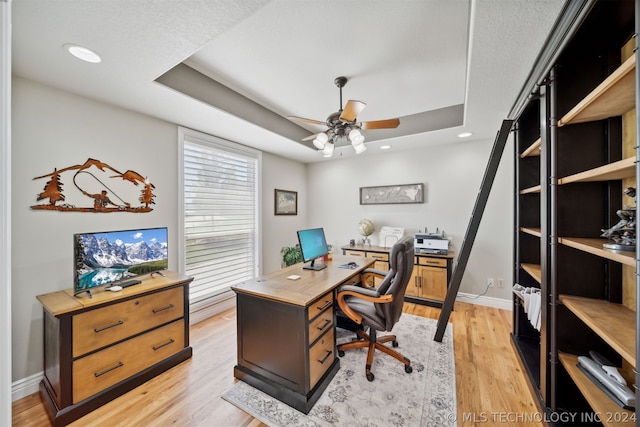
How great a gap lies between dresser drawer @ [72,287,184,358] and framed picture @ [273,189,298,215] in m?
2.34

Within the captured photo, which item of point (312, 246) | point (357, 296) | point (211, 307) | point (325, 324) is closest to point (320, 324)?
point (325, 324)

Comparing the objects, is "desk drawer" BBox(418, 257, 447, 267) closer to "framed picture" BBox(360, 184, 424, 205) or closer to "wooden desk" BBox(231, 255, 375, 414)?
"framed picture" BBox(360, 184, 424, 205)

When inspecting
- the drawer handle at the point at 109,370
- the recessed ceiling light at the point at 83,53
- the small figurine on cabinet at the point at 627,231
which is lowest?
the drawer handle at the point at 109,370

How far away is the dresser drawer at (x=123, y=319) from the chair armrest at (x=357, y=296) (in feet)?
4.87

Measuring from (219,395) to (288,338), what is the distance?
734 mm

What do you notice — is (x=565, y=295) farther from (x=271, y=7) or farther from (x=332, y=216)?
(x=332, y=216)

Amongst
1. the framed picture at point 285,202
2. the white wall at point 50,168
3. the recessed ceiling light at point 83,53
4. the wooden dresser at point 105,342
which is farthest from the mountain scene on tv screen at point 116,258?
the framed picture at point 285,202

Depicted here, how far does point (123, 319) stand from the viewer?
1938 millimetres

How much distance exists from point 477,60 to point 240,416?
2994 millimetres

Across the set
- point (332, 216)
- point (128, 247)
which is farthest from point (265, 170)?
point (128, 247)

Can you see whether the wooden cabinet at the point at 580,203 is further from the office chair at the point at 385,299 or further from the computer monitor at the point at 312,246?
the computer monitor at the point at 312,246

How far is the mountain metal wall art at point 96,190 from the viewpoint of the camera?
2055mm

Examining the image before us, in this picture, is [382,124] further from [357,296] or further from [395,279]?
[357,296]

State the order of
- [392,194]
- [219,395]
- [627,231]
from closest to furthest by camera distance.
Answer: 1. [627,231]
2. [219,395]
3. [392,194]
